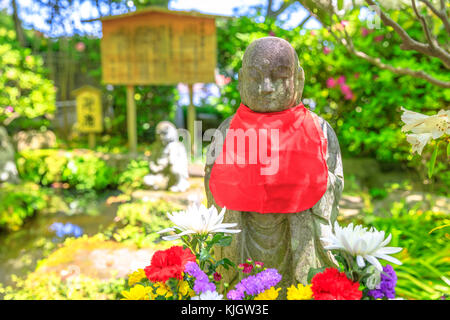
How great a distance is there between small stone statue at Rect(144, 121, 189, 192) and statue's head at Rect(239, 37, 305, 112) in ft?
12.0

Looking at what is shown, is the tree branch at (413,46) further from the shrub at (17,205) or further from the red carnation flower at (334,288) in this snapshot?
the shrub at (17,205)

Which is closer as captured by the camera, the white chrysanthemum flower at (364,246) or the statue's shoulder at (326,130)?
the white chrysanthemum flower at (364,246)

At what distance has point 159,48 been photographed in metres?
6.45

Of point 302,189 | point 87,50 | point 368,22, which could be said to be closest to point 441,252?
point 302,189

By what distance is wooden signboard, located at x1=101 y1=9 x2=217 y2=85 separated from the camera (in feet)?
20.4

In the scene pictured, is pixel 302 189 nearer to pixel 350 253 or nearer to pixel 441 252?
pixel 350 253

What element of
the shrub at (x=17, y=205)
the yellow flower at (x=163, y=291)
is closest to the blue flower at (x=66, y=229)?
the shrub at (x=17, y=205)

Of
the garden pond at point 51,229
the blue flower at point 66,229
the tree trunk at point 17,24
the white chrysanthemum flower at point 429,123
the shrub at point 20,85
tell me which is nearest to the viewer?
the white chrysanthemum flower at point 429,123

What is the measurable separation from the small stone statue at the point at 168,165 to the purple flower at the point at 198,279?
4.24 m

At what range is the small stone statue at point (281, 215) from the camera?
180 cm

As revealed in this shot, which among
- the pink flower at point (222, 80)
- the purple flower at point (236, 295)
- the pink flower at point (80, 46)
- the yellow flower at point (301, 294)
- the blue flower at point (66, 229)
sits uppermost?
the pink flower at point (80, 46)

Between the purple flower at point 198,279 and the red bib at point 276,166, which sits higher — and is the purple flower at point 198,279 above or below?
below

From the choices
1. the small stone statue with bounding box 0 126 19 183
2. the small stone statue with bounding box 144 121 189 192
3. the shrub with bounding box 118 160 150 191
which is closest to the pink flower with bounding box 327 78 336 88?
the small stone statue with bounding box 144 121 189 192

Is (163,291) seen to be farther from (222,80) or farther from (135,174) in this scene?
(222,80)
